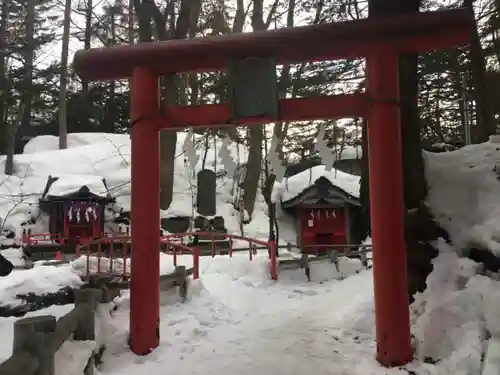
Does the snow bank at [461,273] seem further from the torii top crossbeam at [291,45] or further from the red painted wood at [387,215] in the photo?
the torii top crossbeam at [291,45]

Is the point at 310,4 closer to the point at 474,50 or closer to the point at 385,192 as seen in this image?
the point at 474,50

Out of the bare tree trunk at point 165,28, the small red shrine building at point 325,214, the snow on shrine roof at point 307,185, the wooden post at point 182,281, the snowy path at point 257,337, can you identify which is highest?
the bare tree trunk at point 165,28

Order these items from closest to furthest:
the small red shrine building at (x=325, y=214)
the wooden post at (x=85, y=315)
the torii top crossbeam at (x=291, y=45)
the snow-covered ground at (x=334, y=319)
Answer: the wooden post at (x=85, y=315)
the snow-covered ground at (x=334, y=319)
the torii top crossbeam at (x=291, y=45)
the small red shrine building at (x=325, y=214)

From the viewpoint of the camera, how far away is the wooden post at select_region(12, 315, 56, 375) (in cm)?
278

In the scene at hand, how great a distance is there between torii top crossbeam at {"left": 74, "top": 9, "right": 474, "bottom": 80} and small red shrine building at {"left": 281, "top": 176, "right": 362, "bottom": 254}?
35.2 feet

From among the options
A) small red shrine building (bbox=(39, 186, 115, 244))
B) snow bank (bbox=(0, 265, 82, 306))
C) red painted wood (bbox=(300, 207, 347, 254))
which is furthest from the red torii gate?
small red shrine building (bbox=(39, 186, 115, 244))

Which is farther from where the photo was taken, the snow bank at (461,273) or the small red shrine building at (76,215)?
the small red shrine building at (76,215)

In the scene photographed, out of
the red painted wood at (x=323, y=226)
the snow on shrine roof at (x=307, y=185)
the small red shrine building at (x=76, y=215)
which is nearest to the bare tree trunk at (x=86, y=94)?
the small red shrine building at (x=76, y=215)

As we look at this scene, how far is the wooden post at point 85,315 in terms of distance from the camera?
13.6 feet

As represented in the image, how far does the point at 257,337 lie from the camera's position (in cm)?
561

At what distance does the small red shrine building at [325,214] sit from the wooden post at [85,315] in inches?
461

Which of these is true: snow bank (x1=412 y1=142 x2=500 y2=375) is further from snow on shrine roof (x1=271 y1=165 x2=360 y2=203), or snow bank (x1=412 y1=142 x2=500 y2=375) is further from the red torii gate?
snow on shrine roof (x1=271 y1=165 x2=360 y2=203)

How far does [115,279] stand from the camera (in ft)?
20.6

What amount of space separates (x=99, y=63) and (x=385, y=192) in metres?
3.47
